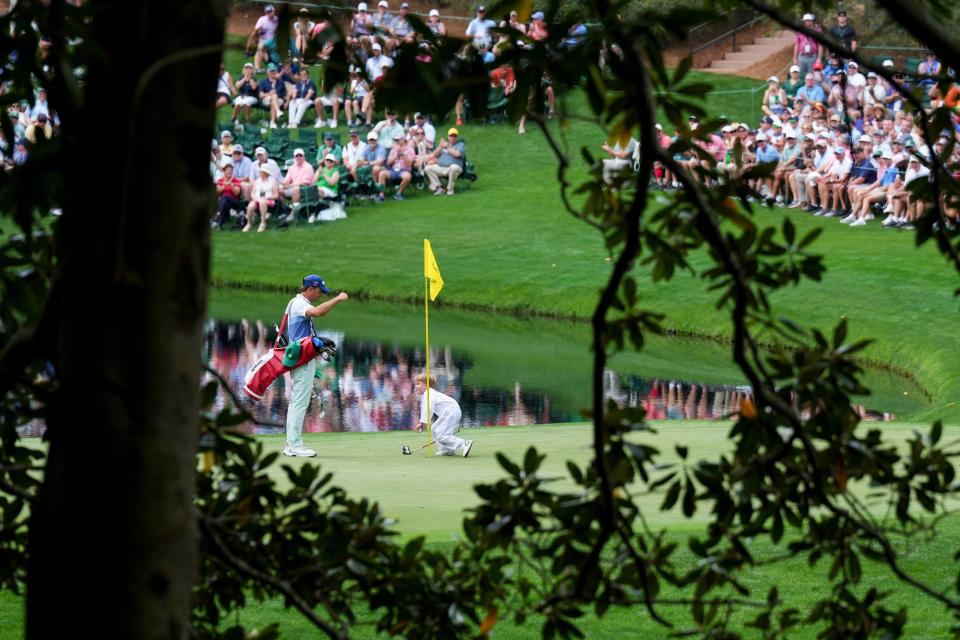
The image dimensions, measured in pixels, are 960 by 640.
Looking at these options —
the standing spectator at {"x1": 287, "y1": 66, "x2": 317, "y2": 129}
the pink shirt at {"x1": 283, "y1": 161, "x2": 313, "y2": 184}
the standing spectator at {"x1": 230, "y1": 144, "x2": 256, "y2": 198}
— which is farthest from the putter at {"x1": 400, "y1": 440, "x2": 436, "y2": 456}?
the standing spectator at {"x1": 287, "y1": 66, "x2": 317, "y2": 129}

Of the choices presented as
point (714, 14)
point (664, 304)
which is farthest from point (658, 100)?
point (664, 304)

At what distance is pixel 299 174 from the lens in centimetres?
3381

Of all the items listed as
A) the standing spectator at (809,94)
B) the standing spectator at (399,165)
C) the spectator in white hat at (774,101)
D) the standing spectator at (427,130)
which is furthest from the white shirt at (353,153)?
the standing spectator at (809,94)

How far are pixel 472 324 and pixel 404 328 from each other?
1.29m

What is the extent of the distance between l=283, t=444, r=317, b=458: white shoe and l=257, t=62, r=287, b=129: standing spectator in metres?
27.0

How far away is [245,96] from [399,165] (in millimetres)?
5693

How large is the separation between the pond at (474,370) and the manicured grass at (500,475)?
134 inches

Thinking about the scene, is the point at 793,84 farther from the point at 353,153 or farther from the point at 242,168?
the point at 242,168

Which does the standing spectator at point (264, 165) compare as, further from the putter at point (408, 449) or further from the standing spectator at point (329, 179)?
the putter at point (408, 449)

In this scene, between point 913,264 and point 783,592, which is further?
point 913,264

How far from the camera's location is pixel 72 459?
9.06ft

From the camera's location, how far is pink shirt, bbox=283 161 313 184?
33.7m

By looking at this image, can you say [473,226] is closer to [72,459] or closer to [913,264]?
[913,264]

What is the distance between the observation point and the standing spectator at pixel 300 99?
39000mm
